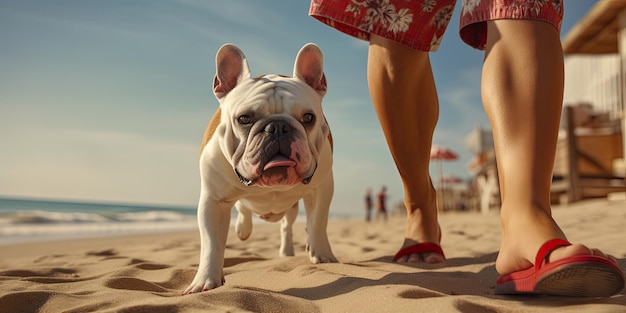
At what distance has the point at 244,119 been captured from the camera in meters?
1.92

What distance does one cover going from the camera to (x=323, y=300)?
159cm

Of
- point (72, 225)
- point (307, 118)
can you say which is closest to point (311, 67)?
point (307, 118)

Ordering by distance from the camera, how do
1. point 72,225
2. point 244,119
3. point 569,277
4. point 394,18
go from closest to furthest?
point 569,277 < point 244,119 < point 394,18 < point 72,225

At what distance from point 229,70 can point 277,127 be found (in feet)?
1.53

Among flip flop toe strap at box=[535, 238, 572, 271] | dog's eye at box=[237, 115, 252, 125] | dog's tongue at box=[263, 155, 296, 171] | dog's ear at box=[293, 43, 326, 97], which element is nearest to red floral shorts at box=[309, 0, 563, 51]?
dog's ear at box=[293, 43, 326, 97]

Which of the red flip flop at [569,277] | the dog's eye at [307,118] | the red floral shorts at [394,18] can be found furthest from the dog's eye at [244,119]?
the red flip flop at [569,277]

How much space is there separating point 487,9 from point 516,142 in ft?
1.70

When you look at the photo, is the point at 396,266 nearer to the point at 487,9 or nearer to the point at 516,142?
the point at 516,142

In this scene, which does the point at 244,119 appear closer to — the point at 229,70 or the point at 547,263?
the point at 229,70

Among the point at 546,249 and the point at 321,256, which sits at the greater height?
the point at 546,249

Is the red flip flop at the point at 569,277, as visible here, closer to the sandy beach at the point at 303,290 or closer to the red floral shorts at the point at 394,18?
the sandy beach at the point at 303,290

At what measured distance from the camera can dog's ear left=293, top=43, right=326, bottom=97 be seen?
86.0 inches

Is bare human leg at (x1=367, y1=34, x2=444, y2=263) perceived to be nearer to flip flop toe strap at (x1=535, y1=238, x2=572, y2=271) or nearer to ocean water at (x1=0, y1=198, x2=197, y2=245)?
flip flop toe strap at (x1=535, y1=238, x2=572, y2=271)

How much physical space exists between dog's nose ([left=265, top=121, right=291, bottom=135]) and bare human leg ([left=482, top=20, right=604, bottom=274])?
708 millimetres
